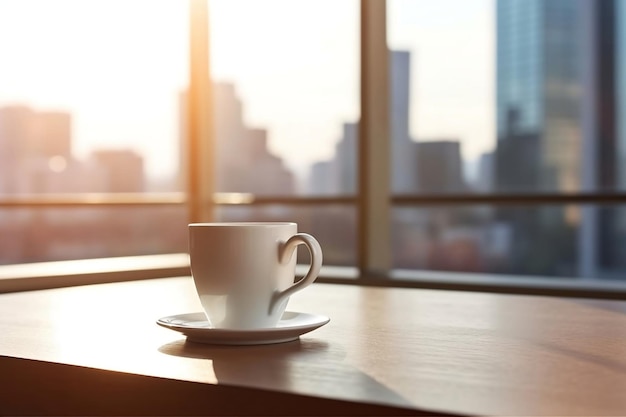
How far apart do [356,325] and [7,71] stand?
2723 millimetres

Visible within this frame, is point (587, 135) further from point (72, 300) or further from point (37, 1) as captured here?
point (72, 300)

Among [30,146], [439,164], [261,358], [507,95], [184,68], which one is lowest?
[261,358]

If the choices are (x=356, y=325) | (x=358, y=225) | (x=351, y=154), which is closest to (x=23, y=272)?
(x=358, y=225)

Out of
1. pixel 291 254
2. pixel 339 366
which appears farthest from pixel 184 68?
pixel 339 366

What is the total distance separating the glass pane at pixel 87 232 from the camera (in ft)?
10.1

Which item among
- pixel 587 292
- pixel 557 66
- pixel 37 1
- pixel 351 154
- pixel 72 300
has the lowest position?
pixel 587 292

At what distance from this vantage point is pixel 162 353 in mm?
599

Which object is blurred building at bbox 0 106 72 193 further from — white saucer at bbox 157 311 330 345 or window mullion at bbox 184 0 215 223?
white saucer at bbox 157 311 330 345

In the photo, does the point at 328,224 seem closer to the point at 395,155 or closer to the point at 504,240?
the point at 395,155

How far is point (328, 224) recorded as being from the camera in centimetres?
289

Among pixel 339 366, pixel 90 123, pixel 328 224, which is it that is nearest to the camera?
pixel 339 366

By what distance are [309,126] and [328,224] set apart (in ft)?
1.28

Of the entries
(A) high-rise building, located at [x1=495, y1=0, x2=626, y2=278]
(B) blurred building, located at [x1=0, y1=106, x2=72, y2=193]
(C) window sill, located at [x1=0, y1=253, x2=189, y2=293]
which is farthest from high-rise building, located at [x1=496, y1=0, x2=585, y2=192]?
(B) blurred building, located at [x1=0, y1=106, x2=72, y2=193]

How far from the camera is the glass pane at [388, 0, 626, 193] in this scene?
9.41 ft
